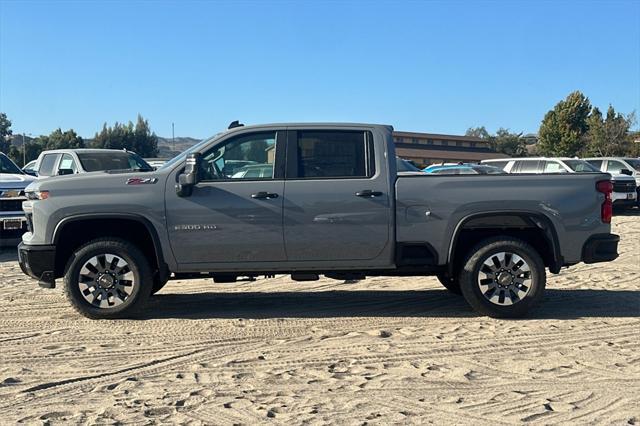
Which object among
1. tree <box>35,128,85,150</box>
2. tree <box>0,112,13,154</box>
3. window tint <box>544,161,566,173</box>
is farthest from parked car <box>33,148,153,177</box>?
tree <box>0,112,13,154</box>

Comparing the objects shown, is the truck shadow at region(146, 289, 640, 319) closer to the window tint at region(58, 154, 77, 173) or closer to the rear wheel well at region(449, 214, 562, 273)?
the rear wheel well at region(449, 214, 562, 273)

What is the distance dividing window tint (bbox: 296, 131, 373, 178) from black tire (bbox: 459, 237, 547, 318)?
4.83 ft

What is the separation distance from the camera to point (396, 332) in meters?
6.12

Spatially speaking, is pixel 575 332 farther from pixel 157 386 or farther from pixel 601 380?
pixel 157 386

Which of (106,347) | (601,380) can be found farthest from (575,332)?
(106,347)

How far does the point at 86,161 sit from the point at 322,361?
31.3ft

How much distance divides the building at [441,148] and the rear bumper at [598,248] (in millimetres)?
55961

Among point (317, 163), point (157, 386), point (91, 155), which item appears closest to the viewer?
point (157, 386)

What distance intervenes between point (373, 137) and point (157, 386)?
3.39m

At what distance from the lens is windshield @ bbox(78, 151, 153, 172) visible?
13.0m

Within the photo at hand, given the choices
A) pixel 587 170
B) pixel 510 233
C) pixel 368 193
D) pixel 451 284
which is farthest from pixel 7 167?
pixel 587 170

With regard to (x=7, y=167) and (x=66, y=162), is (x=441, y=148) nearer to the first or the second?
(x=66, y=162)

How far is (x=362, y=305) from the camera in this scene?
7.34 m

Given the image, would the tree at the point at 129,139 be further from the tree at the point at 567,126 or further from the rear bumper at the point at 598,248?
the rear bumper at the point at 598,248
